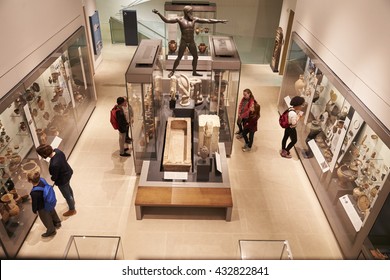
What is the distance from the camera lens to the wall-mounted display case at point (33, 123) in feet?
17.3

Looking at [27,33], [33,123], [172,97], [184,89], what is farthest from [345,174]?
[27,33]

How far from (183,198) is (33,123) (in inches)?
123

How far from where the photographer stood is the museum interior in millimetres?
5027

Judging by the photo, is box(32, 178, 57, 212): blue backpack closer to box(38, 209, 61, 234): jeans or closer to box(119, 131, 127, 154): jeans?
box(38, 209, 61, 234): jeans

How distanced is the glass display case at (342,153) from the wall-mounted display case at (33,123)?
18.0ft

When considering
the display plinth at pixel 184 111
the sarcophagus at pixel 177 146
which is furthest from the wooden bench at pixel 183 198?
the display plinth at pixel 184 111

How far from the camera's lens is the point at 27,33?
5688 millimetres

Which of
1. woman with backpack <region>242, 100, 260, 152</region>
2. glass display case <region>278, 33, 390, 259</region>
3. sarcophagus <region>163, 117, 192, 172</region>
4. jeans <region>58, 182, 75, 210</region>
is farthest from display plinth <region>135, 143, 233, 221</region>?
glass display case <region>278, 33, 390, 259</region>

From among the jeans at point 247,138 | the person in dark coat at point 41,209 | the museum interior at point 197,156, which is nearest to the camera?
the person in dark coat at point 41,209

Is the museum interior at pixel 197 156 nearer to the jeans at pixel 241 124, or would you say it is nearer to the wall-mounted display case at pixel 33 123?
the wall-mounted display case at pixel 33 123

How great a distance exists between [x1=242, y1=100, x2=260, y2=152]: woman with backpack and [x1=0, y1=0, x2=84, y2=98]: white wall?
14.9 feet
